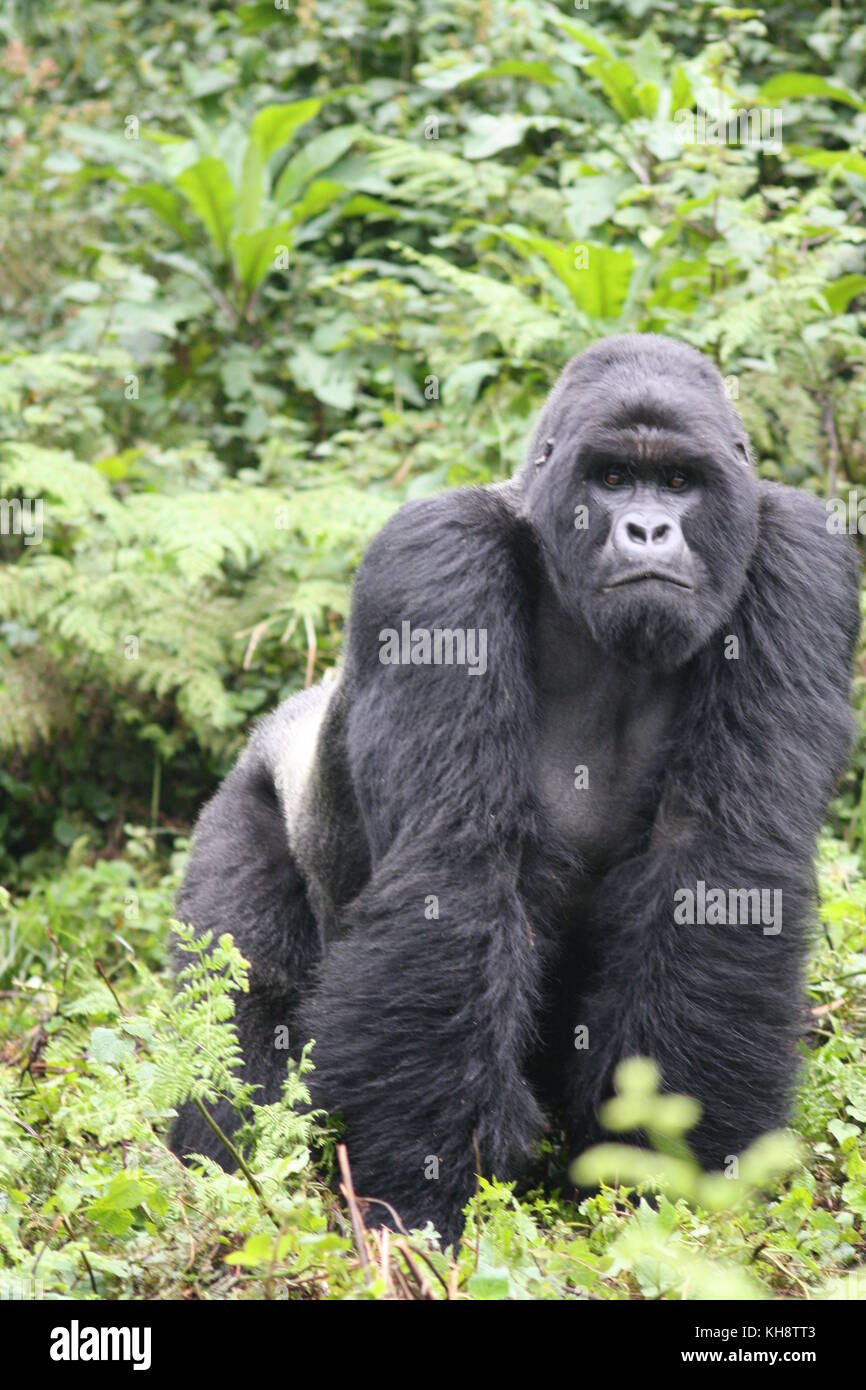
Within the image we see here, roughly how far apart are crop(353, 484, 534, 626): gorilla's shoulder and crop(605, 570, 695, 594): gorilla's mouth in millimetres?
276

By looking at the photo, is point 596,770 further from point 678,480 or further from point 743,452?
point 743,452

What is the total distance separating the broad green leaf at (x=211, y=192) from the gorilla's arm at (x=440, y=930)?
399cm

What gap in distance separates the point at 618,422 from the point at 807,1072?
1.50m

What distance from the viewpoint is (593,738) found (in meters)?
3.55

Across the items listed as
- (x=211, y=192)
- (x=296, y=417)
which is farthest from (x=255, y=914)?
(x=211, y=192)

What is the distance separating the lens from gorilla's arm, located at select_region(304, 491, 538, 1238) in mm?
3141

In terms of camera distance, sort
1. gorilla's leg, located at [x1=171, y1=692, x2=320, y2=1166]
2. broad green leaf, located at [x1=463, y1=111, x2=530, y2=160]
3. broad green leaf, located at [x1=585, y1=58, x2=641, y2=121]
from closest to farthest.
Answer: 1. gorilla's leg, located at [x1=171, y1=692, x2=320, y2=1166]
2. broad green leaf, located at [x1=585, y1=58, x2=641, y2=121]
3. broad green leaf, located at [x1=463, y1=111, x2=530, y2=160]

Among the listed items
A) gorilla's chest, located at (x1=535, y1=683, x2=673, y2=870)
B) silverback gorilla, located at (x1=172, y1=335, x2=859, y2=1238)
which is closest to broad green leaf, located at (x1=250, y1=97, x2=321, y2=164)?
silverback gorilla, located at (x1=172, y1=335, x2=859, y2=1238)

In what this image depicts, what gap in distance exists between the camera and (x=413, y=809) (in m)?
3.23

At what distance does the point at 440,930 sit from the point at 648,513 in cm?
90

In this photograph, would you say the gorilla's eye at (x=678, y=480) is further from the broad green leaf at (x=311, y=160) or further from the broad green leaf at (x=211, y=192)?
the broad green leaf at (x=311, y=160)

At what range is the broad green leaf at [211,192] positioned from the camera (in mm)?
6848

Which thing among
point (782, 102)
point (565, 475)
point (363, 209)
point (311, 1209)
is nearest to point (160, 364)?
→ point (363, 209)

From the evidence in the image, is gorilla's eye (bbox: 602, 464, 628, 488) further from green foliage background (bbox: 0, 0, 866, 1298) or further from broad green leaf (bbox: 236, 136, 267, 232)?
broad green leaf (bbox: 236, 136, 267, 232)
